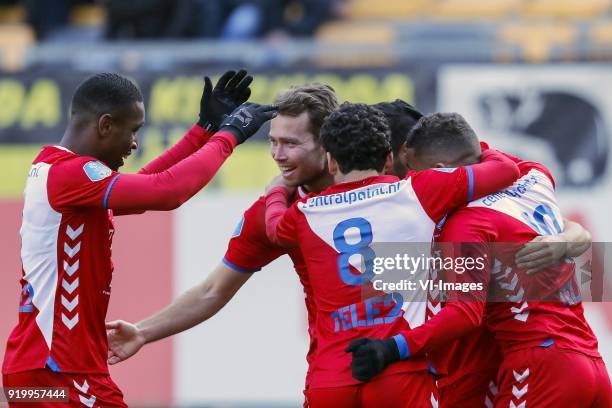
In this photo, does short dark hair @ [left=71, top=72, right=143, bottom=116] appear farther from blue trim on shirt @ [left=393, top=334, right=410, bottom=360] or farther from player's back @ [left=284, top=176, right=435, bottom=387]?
blue trim on shirt @ [left=393, top=334, right=410, bottom=360]

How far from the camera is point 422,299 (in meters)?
4.48

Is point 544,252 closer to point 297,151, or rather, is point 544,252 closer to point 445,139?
point 445,139

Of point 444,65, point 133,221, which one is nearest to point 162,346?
point 133,221

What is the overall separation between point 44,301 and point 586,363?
244cm

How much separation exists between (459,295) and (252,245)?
1308 millimetres

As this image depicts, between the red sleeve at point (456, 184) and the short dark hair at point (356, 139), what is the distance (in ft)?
0.61

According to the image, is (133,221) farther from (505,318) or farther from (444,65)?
(505,318)

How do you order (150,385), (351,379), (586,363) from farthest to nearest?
(150,385) < (586,363) < (351,379)

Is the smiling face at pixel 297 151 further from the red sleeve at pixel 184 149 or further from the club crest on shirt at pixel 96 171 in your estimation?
A: the club crest on shirt at pixel 96 171

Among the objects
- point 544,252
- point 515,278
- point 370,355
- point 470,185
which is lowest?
point 370,355

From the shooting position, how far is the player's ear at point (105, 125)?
4.73 meters

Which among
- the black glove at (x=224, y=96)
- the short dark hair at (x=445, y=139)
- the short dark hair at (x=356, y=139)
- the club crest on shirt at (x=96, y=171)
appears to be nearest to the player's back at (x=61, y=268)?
the club crest on shirt at (x=96, y=171)

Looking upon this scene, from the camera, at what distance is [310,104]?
17.3 feet

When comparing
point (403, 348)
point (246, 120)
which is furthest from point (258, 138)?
point (403, 348)
